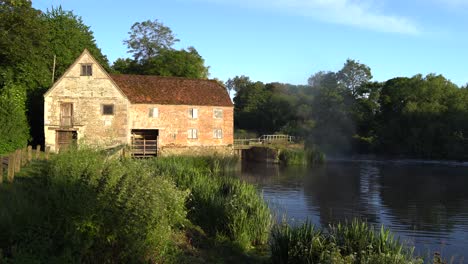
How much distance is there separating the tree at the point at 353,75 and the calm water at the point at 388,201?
134 ft

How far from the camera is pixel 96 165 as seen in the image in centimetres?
1315

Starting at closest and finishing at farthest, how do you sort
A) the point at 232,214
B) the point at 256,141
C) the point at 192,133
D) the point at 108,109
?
the point at 232,214, the point at 108,109, the point at 192,133, the point at 256,141

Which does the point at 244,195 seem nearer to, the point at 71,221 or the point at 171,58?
the point at 71,221

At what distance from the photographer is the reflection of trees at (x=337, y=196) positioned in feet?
70.8

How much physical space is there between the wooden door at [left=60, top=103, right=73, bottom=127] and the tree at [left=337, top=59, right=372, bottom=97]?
54648mm

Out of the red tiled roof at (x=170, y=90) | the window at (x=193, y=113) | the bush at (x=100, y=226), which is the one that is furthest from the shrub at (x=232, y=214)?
the window at (x=193, y=113)

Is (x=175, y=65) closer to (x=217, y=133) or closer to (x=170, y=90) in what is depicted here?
(x=170, y=90)

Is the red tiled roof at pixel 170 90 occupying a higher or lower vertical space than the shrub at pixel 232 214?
higher

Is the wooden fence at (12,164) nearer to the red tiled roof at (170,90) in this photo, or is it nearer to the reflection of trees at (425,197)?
the reflection of trees at (425,197)

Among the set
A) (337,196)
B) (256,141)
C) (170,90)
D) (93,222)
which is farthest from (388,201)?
(256,141)

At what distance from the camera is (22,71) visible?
3938 cm

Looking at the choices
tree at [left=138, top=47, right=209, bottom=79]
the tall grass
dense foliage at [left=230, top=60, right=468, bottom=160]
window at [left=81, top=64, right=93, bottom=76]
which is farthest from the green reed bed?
the tall grass

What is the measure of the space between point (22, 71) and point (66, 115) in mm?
5195

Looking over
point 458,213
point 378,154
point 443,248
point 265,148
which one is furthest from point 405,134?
point 443,248
